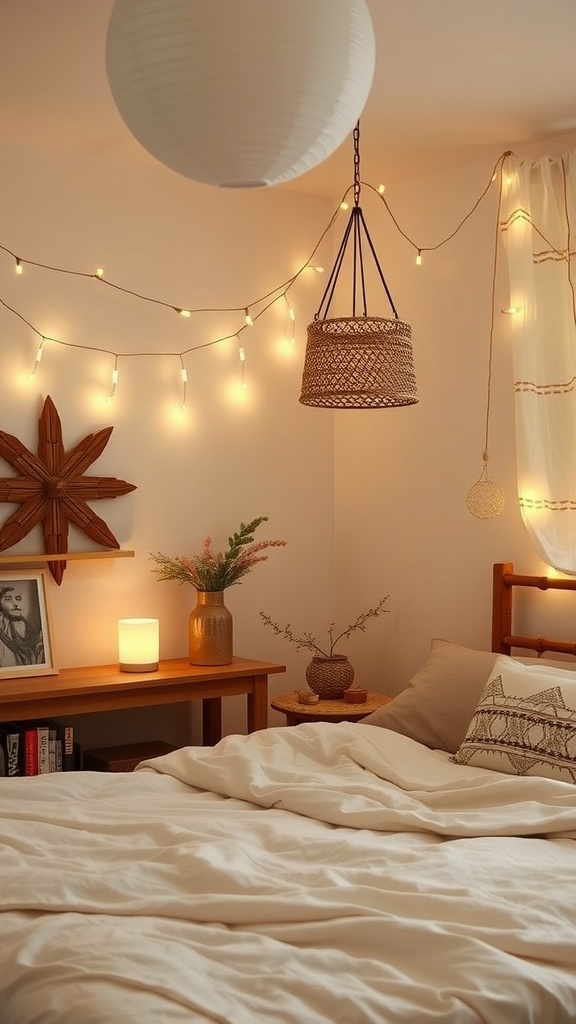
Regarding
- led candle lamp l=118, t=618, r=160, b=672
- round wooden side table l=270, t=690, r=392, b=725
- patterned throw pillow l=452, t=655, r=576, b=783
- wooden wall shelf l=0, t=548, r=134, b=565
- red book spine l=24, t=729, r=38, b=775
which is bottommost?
red book spine l=24, t=729, r=38, b=775

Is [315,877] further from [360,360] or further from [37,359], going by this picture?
[37,359]

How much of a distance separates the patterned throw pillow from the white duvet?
9cm

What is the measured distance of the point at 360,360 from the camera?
3.11m

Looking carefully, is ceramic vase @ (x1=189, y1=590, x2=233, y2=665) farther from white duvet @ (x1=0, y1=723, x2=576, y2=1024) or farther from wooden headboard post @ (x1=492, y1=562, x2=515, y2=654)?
white duvet @ (x1=0, y1=723, x2=576, y2=1024)

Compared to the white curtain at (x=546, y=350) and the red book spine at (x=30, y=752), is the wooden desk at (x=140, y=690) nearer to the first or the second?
the red book spine at (x=30, y=752)

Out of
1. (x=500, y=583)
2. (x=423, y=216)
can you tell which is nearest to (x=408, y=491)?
(x=500, y=583)

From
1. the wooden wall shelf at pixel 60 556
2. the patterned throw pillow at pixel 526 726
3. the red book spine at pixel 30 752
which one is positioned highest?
the wooden wall shelf at pixel 60 556

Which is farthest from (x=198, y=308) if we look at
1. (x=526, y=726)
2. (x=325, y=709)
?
(x=526, y=726)

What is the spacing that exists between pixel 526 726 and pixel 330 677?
4.10 feet

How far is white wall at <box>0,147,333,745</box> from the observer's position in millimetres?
3996

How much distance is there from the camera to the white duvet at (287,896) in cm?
174

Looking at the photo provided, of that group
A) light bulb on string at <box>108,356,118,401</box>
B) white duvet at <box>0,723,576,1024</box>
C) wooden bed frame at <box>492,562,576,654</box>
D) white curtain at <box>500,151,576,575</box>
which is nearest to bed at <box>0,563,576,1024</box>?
white duvet at <box>0,723,576,1024</box>

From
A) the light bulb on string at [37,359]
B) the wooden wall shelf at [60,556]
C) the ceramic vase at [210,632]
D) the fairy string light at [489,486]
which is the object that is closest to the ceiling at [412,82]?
the fairy string light at [489,486]

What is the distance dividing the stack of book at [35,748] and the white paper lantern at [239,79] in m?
2.36
